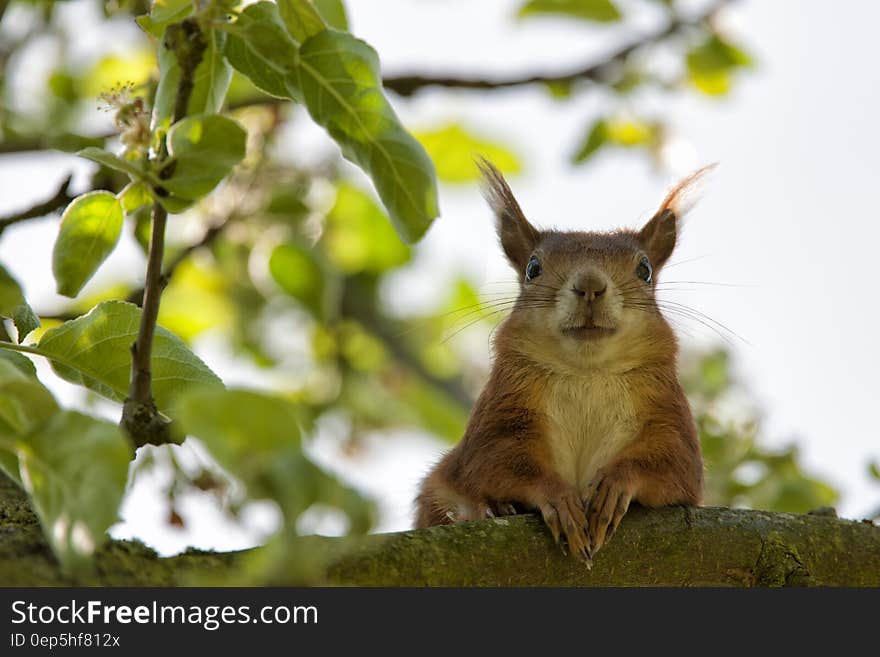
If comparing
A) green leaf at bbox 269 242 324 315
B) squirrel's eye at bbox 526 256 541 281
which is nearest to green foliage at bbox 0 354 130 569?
green leaf at bbox 269 242 324 315

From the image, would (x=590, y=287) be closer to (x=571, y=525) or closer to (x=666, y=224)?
(x=666, y=224)

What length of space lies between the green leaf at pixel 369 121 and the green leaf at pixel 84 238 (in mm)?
361

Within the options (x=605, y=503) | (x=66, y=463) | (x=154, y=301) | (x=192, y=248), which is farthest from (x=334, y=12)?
(x=192, y=248)

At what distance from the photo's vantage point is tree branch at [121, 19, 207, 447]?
5.64 ft

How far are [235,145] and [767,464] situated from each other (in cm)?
311

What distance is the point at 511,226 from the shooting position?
4613mm

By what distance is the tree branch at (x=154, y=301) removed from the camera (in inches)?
67.7

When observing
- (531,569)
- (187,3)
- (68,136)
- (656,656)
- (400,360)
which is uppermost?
(400,360)

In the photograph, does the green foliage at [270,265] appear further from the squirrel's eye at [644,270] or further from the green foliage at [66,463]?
the squirrel's eye at [644,270]

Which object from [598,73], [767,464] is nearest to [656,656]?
[767,464]

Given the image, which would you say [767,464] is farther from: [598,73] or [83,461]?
[83,461]

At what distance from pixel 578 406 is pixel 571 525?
119 cm

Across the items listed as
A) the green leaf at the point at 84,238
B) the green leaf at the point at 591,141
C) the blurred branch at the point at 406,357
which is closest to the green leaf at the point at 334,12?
the green leaf at the point at 84,238

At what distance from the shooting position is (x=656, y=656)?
2.10m
